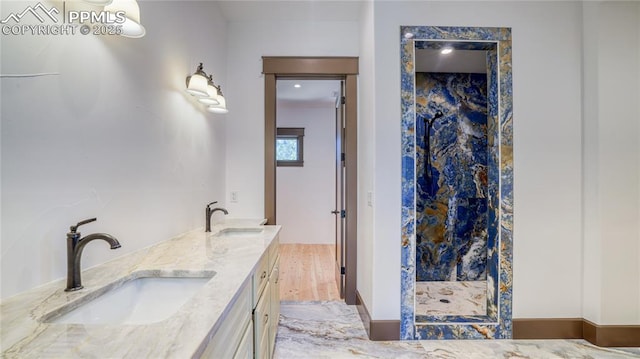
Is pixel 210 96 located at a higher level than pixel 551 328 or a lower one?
higher

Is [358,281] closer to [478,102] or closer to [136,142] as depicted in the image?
[136,142]

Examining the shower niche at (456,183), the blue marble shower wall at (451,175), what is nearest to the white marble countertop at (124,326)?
the shower niche at (456,183)

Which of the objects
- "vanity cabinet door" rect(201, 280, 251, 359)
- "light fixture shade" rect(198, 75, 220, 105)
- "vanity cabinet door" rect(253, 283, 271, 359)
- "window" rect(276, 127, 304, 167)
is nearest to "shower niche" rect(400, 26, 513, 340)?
"vanity cabinet door" rect(253, 283, 271, 359)

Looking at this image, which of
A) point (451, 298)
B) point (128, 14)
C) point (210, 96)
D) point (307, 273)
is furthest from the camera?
point (307, 273)

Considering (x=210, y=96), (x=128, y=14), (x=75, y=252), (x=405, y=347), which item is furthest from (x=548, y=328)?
(x=128, y=14)

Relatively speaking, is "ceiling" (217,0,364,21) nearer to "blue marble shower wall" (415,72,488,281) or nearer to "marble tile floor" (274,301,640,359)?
"blue marble shower wall" (415,72,488,281)

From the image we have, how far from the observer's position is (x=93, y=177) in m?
1.13

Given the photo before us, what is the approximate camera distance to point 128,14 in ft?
3.61

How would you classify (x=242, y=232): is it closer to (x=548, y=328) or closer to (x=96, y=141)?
(x=96, y=141)

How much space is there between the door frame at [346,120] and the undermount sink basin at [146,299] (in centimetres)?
163

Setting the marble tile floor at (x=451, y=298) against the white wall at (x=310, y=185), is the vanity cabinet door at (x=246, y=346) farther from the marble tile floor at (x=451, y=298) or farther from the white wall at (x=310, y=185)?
the white wall at (x=310, y=185)

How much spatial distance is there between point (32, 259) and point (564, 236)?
3.08 meters

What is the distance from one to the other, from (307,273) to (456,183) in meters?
2.21

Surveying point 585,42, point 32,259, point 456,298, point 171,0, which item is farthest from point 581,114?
point 32,259
